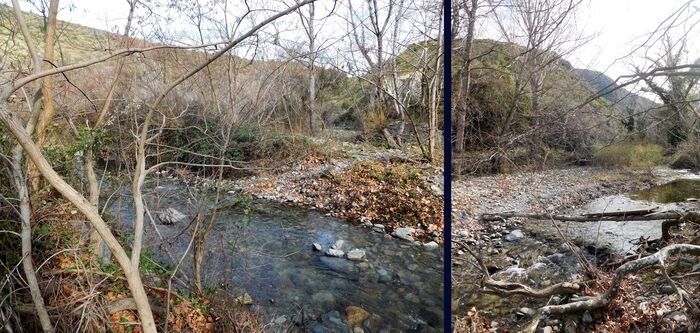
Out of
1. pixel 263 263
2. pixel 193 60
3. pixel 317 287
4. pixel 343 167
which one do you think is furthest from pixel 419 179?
pixel 193 60

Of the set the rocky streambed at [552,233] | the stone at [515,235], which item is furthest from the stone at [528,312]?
the stone at [515,235]

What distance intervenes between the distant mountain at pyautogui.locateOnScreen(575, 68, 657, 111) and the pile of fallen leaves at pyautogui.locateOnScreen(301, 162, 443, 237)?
7.07 feet

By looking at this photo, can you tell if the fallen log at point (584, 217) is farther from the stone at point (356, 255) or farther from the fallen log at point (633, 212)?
the stone at point (356, 255)

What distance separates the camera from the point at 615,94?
2.95 feet

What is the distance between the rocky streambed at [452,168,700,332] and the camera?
0.88 m

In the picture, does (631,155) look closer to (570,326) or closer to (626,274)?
(626,274)

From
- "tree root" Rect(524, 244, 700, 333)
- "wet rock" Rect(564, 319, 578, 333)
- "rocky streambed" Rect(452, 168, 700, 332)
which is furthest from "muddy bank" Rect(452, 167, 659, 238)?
"wet rock" Rect(564, 319, 578, 333)

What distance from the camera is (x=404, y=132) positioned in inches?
119

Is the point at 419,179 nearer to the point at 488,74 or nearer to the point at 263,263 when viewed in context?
the point at 263,263

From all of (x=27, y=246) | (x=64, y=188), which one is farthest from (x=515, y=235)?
(x=27, y=246)

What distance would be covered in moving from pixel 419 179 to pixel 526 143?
2067mm

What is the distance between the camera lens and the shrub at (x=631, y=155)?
887 millimetres

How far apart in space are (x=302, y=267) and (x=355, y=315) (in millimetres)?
532

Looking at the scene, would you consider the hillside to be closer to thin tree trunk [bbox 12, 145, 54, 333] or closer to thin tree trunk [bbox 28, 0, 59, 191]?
thin tree trunk [bbox 12, 145, 54, 333]
